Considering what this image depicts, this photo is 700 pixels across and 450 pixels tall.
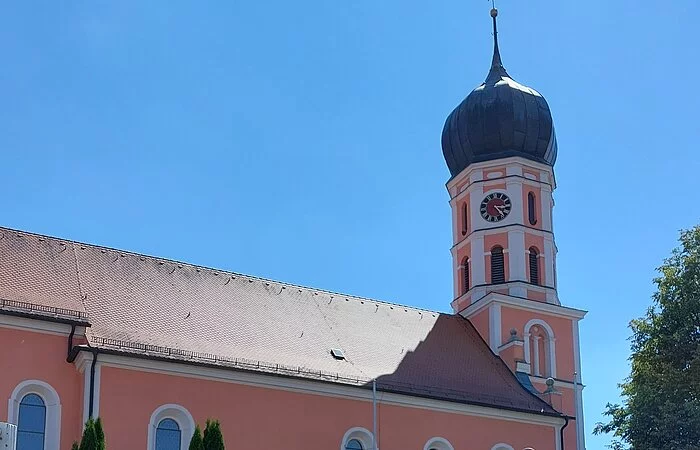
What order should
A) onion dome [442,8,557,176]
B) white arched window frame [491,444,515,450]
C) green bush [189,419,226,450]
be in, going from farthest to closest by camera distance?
onion dome [442,8,557,176] → white arched window frame [491,444,515,450] → green bush [189,419,226,450]

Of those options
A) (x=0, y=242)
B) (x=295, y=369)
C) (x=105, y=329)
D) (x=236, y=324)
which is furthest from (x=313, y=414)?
(x=0, y=242)

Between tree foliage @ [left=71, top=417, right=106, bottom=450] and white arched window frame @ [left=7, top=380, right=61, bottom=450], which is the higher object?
white arched window frame @ [left=7, top=380, right=61, bottom=450]

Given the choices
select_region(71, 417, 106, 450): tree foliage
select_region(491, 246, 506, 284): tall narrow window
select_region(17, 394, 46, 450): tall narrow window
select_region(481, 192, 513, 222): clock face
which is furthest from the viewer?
select_region(481, 192, 513, 222): clock face

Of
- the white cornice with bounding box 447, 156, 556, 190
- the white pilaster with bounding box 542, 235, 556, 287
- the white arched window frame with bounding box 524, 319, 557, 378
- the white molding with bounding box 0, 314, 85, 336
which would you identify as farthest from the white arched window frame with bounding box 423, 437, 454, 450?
the white cornice with bounding box 447, 156, 556, 190

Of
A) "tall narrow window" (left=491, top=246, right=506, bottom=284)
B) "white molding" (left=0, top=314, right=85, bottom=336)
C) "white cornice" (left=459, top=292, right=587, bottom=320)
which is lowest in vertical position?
"white molding" (left=0, top=314, right=85, bottom=336)

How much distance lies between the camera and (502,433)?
29.7 m

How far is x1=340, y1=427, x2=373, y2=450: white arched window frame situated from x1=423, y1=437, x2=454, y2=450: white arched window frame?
1665 millimetres

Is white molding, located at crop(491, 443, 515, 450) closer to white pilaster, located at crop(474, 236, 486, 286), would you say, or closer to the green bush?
white pilaster, located at crop(474, 236, 486, 286)

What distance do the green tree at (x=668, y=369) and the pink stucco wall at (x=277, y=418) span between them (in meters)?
4.04

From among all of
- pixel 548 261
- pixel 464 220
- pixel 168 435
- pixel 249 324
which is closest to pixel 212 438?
pixel 168 435

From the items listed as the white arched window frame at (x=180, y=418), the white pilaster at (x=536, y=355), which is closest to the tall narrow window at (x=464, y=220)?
the white pilaster at (x=536, y=355)

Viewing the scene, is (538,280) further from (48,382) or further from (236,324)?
(48,382)

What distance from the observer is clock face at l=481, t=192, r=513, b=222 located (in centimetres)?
3638

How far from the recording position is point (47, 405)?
23.8m
